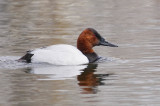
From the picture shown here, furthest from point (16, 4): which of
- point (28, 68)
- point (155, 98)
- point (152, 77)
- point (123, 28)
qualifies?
point (155, 98)

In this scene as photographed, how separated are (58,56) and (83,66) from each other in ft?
1.48

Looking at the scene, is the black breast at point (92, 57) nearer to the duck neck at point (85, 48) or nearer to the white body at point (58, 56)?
the duck neck at point (85, 48)

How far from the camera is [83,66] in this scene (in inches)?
436

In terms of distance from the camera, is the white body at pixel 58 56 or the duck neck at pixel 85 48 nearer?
the white body at pixel 58 56

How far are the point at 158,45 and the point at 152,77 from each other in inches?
126

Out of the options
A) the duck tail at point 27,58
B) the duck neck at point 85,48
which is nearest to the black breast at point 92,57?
the duck neck at point 85,48

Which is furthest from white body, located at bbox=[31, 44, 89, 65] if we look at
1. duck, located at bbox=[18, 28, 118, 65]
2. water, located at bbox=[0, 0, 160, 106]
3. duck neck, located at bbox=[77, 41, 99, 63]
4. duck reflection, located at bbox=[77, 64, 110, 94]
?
duck neck, located at bbox=[77, 41, 99, 63]

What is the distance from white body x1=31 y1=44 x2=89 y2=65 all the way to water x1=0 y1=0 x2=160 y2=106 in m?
0.13

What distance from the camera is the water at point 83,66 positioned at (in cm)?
822

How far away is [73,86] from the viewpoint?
894 cm

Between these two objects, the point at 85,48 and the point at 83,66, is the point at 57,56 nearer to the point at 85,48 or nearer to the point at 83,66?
the point at 83,66

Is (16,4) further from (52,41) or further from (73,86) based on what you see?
(73,86)

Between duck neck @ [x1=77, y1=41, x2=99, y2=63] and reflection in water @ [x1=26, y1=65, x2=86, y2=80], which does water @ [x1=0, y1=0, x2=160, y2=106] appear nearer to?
reflection in water @ [x1=26, y1=65, x2=86, y2=80]

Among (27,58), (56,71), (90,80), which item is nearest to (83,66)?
(56,71)
